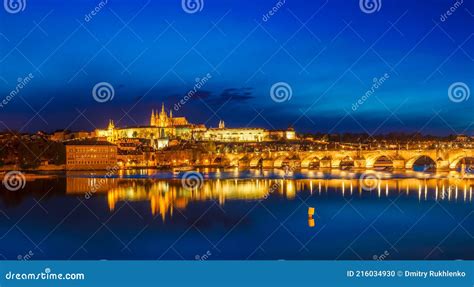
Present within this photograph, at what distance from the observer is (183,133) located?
22312 mm

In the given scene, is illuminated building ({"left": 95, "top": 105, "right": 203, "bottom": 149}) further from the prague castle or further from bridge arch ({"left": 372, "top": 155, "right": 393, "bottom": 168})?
bridge arch ({"left": 372, "top": 155, "right": 393, "bottom": 168})

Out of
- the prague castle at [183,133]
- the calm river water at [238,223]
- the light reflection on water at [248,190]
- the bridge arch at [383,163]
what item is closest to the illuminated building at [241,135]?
the prague castle at [183,133]

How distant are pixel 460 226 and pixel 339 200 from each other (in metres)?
2.10

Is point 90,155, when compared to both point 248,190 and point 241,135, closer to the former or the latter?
point 248,190

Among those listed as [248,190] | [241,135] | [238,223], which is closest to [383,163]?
[241,135]

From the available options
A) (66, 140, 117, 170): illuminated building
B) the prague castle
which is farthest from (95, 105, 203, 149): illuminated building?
(66, 140, 117, 170): illuminated building

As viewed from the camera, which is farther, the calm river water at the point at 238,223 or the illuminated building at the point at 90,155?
the illuminated building at the point at 90,155

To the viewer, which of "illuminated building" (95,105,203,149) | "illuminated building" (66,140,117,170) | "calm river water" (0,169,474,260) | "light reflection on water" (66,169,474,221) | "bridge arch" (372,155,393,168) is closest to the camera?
"calm river water" (0,169,474,260)

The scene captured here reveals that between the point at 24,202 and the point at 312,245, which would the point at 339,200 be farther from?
the point at 24,202

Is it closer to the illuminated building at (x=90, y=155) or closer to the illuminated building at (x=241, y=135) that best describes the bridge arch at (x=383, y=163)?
the illuminated building at (x=241, y=135)

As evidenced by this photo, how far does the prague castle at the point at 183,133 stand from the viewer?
22.3m

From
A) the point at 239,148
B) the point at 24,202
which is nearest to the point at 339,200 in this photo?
the point at 24,202

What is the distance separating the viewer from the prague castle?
22.3 m
